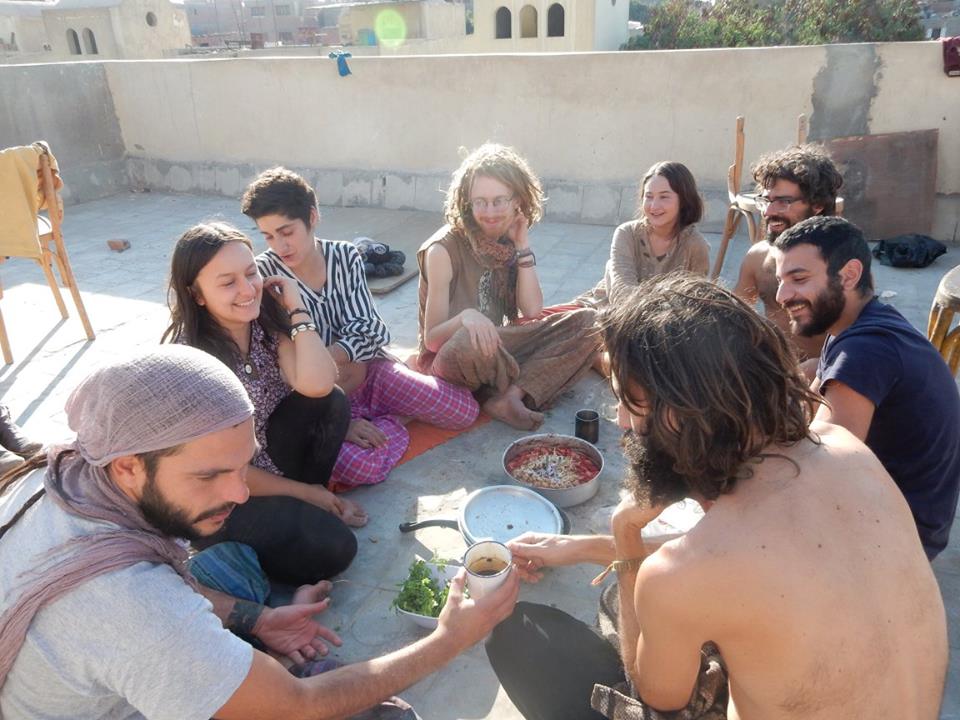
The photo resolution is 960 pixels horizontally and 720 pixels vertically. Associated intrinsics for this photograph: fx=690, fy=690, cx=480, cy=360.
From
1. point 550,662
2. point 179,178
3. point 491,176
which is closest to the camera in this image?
point 550,662

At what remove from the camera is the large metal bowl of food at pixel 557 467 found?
9.30 ft

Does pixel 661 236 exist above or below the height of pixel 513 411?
above

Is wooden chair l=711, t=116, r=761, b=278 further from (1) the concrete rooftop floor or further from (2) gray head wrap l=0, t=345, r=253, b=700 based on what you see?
(2) gray head wrap l=0, t=345, r=253, b=700

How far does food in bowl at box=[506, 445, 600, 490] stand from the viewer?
2.91 m

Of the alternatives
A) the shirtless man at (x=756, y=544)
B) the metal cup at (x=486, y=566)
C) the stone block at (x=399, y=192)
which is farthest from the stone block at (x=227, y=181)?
the shirtless man at (x=756, y=544)

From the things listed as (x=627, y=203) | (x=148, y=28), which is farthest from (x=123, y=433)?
(x=148, y=28)

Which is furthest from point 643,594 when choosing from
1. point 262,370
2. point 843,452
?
point 262,370

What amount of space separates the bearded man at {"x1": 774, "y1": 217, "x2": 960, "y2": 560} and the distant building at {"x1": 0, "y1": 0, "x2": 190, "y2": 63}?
2396 centimetres

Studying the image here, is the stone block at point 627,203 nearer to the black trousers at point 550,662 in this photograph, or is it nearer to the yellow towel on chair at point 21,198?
the yellow towel on chair at point 21,198

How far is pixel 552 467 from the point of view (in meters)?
2.99

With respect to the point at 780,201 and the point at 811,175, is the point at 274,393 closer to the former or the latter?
the point at 780,201

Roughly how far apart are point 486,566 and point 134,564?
39.1 inches

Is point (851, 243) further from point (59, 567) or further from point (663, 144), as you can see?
point (663, 144)

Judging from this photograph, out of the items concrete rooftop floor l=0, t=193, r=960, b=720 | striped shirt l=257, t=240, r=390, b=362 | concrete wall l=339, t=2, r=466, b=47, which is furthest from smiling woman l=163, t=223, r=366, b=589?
concrete wall l=339, t=2, r=466, b=47
